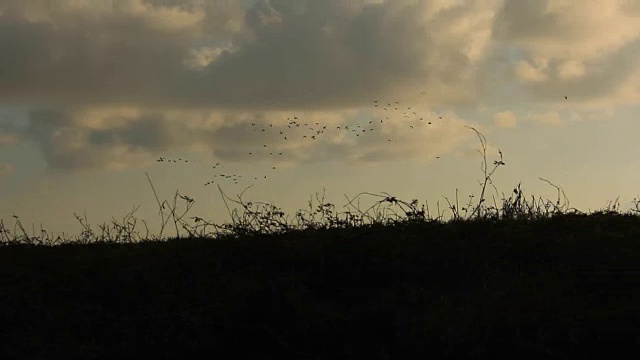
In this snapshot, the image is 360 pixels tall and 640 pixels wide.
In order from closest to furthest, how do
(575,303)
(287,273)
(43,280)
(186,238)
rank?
(575,303), (287,273), (43,280), (186,238)

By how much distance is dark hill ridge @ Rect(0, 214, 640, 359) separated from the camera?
6676 millimetres

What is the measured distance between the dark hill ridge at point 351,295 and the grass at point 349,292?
16 mm

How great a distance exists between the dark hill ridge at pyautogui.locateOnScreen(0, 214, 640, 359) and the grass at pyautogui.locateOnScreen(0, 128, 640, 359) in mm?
16

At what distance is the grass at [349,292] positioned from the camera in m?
6.68

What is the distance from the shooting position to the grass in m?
6.68

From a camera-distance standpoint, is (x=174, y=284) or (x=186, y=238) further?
(x=186, y=238)

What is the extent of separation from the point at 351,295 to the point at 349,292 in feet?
0.18

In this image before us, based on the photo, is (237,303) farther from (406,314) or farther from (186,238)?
(186,238)

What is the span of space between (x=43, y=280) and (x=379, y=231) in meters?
3.60

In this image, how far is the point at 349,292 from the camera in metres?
7.54

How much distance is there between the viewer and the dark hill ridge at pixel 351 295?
21.9ft

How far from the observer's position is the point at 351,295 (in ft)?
→ 24.6

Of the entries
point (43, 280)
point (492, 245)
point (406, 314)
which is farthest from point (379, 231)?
point (43, 280)

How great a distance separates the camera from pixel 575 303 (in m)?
6.97
